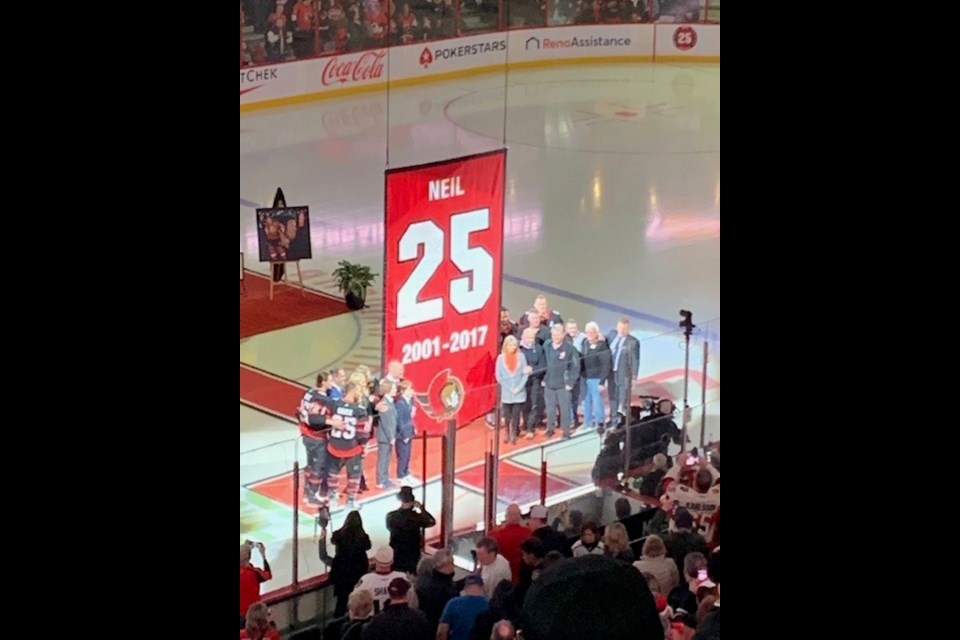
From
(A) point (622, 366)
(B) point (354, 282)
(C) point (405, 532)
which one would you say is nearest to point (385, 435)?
(C) point (405, 532)

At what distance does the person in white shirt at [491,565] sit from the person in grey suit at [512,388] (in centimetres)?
88

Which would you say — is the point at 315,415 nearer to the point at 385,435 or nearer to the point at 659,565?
the point at 385,435

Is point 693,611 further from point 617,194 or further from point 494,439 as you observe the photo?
point 617,194

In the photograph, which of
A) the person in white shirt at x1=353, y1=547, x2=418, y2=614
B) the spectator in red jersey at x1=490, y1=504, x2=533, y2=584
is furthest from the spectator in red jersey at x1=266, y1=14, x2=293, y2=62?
the person in white shirt at x1=353, y1=547, x2=418, y2=614

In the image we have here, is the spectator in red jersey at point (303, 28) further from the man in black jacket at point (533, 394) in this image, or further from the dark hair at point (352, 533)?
the dark hair at point (352, 533)

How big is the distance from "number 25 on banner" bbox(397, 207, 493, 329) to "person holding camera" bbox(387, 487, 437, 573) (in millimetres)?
791

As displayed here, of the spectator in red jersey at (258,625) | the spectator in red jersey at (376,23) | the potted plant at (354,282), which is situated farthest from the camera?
the spectator in red jersey at (376,23)

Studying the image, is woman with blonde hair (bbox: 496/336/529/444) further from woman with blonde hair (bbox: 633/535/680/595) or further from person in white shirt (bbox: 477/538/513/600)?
woman with blonde hair (bbox: 633/535/680/595)

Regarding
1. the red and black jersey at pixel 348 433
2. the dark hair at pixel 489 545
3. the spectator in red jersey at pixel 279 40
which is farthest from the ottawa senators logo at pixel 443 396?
the spectator in red jersey at pixel 279 40

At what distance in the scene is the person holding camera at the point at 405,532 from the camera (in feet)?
18.8

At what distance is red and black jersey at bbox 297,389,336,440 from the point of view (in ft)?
20.1

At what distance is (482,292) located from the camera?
248 inches
